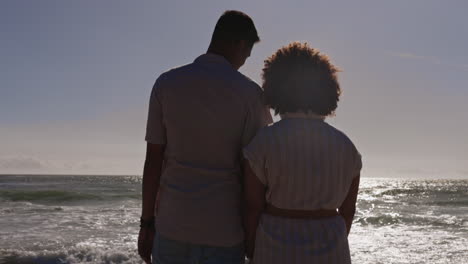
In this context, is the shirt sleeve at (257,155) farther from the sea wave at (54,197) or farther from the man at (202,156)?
the sea wave at (54,197)

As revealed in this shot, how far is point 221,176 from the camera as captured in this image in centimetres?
190

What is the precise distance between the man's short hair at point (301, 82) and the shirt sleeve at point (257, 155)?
0.20 metres

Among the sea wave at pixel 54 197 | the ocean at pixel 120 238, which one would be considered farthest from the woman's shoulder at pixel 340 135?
the sea wave at pixel 54 197

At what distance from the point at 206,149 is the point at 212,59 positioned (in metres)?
Answer: 0.40

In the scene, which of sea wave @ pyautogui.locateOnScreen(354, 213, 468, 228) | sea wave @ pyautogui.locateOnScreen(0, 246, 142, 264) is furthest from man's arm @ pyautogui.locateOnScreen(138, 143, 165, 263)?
sea wave @ pyautogui.locateOnScreen(354, 213, 468, 228)

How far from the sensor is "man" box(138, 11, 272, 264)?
1.90 m

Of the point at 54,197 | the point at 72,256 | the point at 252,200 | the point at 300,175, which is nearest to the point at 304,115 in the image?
the point at 300,175

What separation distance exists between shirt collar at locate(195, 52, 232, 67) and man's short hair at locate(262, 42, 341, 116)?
0.20 metres

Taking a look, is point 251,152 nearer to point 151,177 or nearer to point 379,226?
point 151,177

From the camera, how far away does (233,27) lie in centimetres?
201

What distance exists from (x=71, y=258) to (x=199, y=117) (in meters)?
7.43

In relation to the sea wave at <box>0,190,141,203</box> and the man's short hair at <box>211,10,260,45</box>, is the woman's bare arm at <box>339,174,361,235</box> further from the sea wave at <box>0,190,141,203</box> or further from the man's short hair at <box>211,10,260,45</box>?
the sea wave at <box>0,190,141,203</box>

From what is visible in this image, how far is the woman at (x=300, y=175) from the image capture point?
1.81 metres

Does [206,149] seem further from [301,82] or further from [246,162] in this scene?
[301,82]
